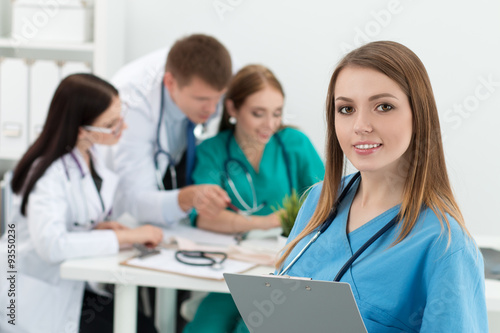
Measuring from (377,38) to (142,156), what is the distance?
3.45 feet

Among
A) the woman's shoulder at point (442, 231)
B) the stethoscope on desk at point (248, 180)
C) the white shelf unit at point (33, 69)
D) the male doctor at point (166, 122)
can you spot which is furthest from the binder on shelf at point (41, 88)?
the woman's shoulder at point (442, 231)

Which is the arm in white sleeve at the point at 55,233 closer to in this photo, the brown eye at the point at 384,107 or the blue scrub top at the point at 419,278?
the blue scrub top at the point at 419,278

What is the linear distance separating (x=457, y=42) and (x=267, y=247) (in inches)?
44.6

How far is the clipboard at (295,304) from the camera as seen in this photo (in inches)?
31.9

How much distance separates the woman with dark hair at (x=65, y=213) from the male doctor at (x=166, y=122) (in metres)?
0.17

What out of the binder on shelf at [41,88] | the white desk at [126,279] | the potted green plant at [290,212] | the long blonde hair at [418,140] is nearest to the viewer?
the long blonde hair at [418,140]

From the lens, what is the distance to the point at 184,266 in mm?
1565

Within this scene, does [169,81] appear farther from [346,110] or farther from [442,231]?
[442,231]

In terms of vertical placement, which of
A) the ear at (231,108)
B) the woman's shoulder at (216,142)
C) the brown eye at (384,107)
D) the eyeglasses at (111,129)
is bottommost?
the woman's shoulder at (216,142)

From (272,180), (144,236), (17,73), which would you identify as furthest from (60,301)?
(17,73)

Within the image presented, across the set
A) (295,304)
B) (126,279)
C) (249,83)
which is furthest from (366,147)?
(249,83)

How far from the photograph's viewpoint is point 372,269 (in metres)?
0.92

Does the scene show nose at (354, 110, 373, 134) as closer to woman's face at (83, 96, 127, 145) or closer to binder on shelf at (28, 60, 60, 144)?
woman's face at (83, 96, 127, 145)

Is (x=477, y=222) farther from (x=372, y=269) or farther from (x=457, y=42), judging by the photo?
(x=372, y=269)
